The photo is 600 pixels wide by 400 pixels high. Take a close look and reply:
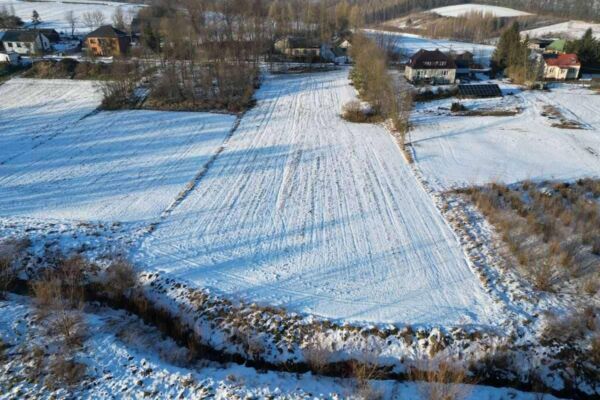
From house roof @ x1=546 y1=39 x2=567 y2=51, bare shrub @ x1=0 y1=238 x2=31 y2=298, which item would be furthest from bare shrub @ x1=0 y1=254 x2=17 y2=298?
house roof @ x1=546 y1=39 x2=567 y2=51

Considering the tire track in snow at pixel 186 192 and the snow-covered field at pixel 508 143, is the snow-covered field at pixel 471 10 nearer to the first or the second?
the snow-covered field at pixel 508 143

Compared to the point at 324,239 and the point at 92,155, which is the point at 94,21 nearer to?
the point at 92,155

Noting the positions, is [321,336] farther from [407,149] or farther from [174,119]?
[174,119]

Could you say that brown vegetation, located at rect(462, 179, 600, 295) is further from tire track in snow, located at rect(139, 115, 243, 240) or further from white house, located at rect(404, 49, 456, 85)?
white house, located at rect(404, 49, 456, 85)

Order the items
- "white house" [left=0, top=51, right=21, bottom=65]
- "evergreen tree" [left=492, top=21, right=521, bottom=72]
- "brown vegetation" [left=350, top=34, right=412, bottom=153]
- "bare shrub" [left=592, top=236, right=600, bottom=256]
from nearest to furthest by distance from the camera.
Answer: "bare shrub" [left=592, top=236, right=600, bottom=256], "brown vegetation" [left=350, top=34, right=412, bottom=153], "white house" [left=0, top=51, right=21, bottom=65], "evergreen tree" [left=492, top=21, right=521, bottom=72]

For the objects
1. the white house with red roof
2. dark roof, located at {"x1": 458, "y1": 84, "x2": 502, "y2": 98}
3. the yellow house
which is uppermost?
the yellow house

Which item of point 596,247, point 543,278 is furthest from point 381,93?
point 543,278

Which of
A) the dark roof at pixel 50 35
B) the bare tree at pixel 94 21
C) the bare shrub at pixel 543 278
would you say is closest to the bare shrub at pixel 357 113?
the bare shrub at pixel 543 278
